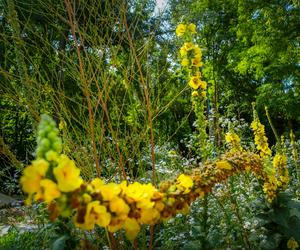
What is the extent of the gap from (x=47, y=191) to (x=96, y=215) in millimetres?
173

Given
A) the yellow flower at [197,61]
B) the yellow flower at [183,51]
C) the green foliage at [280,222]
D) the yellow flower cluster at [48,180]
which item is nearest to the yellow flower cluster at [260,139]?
the green foliage at [280,222]

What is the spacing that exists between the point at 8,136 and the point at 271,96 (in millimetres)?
8771

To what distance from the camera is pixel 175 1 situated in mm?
13031

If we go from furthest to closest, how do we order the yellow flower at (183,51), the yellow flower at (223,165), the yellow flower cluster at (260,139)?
the yellow flower cluster at (260,139) < the yellow flower at (183,51) < the yellow flower at (223,165)

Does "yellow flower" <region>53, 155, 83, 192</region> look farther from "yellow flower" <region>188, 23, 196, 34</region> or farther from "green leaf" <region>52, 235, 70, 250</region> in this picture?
"yellow flower" <region>188, 23, 196, 34</region>

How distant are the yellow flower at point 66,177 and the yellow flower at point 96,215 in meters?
0.09

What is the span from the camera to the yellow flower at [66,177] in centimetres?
107

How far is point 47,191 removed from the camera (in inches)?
41.3

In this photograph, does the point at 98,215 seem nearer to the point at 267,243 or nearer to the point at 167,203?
the point at 167,203

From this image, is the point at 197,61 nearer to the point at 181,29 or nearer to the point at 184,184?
the point at 181,29

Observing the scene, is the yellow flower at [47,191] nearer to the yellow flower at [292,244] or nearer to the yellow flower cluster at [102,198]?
the yellow flower cluster at [102,198]

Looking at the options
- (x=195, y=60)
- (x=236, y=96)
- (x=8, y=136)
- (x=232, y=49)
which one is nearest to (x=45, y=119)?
(x=195, y=60)

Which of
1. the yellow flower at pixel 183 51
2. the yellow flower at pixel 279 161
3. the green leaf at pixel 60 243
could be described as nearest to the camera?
the green leaf at pixel 60 243

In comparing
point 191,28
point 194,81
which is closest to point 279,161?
point 194,81
